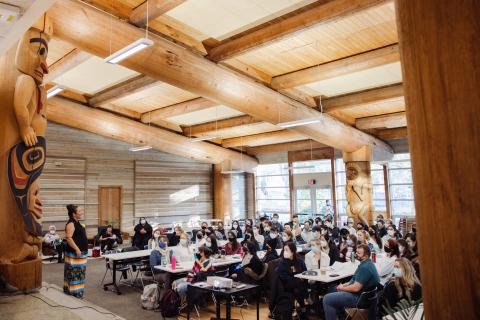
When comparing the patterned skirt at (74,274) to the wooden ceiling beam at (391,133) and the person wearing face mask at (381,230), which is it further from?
the wooden ceiling beam at (391,133)

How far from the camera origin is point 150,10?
6.43 m

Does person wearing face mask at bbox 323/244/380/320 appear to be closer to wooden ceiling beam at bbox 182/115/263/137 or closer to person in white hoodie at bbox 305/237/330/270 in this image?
person in white hoodie at bbox 305/237/330/270

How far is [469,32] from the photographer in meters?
1.52

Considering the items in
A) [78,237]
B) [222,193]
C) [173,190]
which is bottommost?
[78,237]

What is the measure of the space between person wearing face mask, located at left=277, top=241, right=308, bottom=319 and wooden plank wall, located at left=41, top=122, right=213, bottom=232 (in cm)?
1144

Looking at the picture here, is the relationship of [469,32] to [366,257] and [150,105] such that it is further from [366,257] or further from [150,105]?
[150,105]

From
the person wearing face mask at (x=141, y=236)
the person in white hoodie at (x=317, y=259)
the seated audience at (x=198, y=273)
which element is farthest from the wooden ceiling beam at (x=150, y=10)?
the person wearing face mask at (x=141, y=236)

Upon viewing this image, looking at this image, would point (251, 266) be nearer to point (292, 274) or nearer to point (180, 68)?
point (292, 274)

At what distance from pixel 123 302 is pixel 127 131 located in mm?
7880

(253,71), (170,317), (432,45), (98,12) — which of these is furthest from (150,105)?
(432,45)

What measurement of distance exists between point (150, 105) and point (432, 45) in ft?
40.4

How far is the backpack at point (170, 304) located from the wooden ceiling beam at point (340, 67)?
5851 millimetres

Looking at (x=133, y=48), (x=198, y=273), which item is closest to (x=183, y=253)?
(x=198, y=273)

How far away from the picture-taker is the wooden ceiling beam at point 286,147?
17062mm
